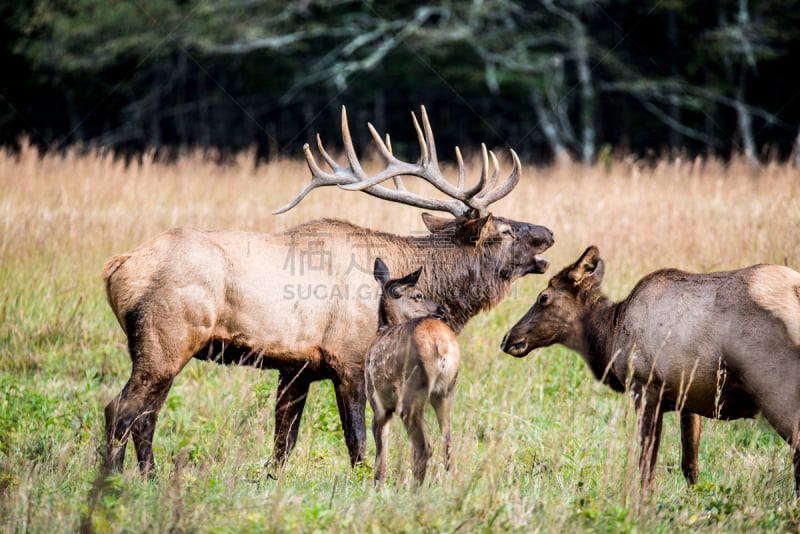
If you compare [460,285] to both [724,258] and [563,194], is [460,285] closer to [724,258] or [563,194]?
[724,258]

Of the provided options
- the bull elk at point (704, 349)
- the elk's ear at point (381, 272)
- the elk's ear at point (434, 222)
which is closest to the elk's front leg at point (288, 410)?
the elk's ear at point (381, 272)

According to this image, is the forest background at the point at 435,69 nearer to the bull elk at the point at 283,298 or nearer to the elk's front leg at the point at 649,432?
the bull elk at the point at 283,298

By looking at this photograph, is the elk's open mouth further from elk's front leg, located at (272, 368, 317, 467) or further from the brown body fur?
elk's front leg, located at (272, 368, 317, 467)

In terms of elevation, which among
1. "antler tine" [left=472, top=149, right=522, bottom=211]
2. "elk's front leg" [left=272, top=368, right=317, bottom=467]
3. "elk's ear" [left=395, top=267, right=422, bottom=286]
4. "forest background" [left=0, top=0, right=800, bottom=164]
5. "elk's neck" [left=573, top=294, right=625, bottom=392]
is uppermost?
"forest background" [left=0, top=0, right=800, bottom=164]

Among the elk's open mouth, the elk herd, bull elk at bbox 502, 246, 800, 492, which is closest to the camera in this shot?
bull elk at bbox 502, 246, 800, 492

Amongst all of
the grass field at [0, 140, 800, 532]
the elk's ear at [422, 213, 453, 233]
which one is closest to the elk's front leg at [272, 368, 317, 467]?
the grass field at [0, 140, 800, 532]

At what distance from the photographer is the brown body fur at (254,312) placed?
227 inches

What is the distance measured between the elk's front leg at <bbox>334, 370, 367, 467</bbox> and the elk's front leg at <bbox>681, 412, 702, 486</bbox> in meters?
1.87

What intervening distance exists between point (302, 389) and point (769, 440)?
335 centimetres

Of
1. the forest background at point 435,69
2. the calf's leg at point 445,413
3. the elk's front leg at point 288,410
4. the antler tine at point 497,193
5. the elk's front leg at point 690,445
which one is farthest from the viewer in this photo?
the forest background at point 435,69

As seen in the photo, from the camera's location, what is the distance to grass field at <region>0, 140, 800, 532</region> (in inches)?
172

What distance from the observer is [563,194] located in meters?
11.9

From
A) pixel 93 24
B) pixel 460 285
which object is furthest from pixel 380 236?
pixel 93 24

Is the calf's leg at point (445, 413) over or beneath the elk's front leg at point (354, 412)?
over
